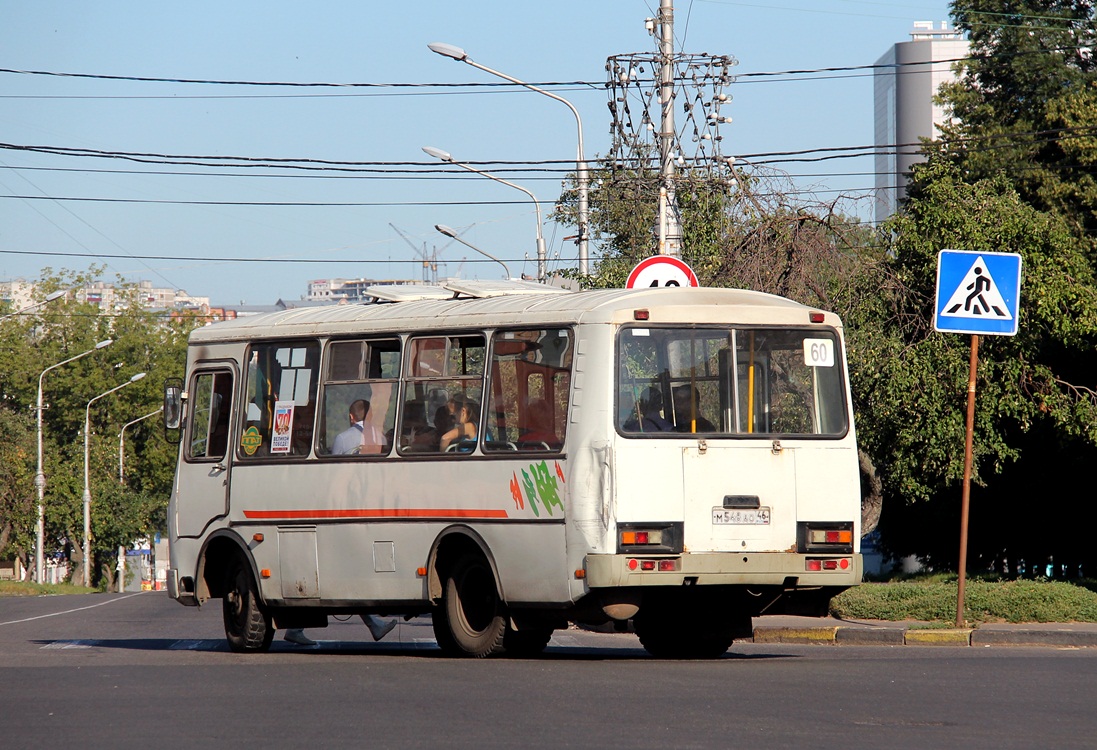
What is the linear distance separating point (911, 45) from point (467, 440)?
177432 mm

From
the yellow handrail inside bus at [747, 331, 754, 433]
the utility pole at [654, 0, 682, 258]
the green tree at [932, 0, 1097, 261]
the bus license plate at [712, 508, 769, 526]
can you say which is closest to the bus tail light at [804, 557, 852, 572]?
the bus license plate at [712, 508, 769, 526]

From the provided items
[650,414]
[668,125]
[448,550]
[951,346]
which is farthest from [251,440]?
[951,346]

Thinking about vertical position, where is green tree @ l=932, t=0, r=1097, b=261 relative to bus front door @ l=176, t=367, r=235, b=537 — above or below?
above

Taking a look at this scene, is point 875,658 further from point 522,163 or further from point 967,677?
point 522,163

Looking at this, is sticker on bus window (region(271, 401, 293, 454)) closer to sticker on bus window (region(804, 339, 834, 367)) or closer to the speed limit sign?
the speed limit sign

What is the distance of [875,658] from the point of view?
13234mm

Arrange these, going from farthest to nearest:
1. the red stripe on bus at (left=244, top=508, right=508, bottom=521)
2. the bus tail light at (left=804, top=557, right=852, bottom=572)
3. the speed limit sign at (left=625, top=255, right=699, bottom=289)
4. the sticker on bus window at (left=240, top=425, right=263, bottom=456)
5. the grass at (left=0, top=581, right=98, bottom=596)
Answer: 1. the grass at (left=0, top=581, right=98, bottom=596)
2. the speed limit sign at (left=625, top=255, right=699, bottom=289)
3. the sticker on bus window at (left=240, top=425, right=263, bottom=456)
4. the red stripe on bus at (left=244, top=508, right=508, bottom=521)
5. the bus tail light at (left=804, top=557, right=852, bottom=572)

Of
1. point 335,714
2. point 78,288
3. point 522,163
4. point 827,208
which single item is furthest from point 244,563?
point 78,288

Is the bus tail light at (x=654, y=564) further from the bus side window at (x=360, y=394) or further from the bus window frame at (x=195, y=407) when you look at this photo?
the bus window frame at (x=195, y=407)

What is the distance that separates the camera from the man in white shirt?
14133 millimetres

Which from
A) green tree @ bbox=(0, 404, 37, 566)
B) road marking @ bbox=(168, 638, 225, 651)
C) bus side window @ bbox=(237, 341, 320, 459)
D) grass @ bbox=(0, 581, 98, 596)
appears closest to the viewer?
bus side window @ bbox=(237, 341, 320, 459)

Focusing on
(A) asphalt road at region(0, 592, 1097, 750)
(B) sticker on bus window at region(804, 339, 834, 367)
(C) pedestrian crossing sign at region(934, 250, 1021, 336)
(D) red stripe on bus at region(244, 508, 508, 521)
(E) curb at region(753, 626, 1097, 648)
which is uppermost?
(C) pedestrian crossing sign at region(934, 250, 1021, 336)

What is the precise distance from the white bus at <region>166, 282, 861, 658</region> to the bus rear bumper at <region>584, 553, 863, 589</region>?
1cm

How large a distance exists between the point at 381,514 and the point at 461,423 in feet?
3.62
